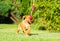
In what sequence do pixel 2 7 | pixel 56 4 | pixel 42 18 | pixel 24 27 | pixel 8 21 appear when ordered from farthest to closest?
pixel 8 21 → pixel 2 7 → pixel 42 18 → pixel 56 4 → pixel 24 27

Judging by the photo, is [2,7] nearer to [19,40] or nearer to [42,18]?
[42,18]

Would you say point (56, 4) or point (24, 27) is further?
point (56, 4)

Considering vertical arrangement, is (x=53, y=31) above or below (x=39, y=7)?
below

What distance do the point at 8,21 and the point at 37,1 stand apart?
13.2 m

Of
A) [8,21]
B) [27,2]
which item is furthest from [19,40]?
[8,21]

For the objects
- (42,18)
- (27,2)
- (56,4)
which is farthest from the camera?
(27,2)

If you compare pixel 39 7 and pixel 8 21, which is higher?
pixel 39 7

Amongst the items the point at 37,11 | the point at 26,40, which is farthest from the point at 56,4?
the point at 26,40

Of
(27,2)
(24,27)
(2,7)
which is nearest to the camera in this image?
(24,27)

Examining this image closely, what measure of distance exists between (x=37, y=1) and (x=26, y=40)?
9.26 metres

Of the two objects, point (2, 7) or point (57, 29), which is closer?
point (57, 29)

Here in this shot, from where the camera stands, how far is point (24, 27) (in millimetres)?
14406

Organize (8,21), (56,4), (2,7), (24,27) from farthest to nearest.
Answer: (8,21), (2,7), (56,4), (24,27)

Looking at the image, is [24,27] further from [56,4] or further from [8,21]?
[8,21]
